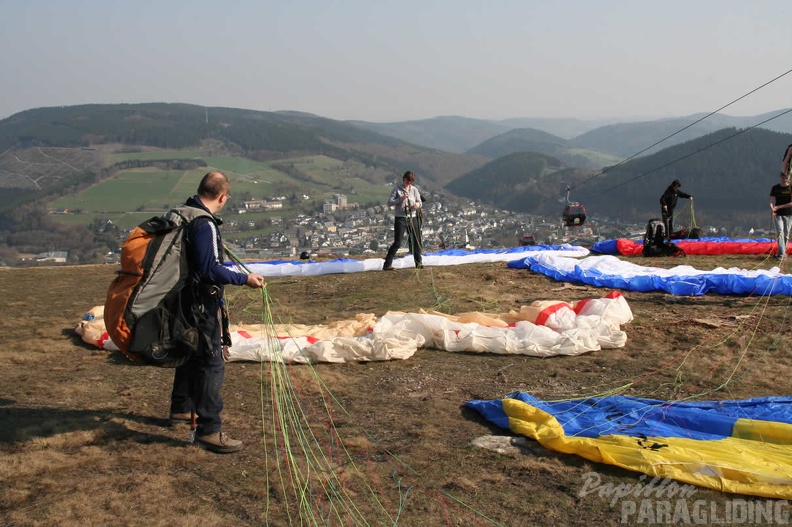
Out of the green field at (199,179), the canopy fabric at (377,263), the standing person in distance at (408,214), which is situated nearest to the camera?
the standing person in distance at (408,214)

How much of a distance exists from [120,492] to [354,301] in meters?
5.58

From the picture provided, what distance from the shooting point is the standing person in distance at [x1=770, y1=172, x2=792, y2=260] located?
9.43 meters

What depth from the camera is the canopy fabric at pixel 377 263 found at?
36.6 feet

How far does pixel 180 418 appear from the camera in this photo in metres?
4.16

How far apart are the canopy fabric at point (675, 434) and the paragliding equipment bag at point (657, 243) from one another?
782cm

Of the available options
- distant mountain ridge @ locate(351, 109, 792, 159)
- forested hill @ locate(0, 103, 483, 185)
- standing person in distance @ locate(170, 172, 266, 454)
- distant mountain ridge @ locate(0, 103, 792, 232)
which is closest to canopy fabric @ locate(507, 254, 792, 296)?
standing person in distance @ locate(170, 172, 266, 454)

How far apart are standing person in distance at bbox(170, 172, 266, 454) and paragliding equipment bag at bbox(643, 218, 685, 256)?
990cm

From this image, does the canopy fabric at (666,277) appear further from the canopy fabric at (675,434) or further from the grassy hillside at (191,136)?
the grassy hillside at (191,136)

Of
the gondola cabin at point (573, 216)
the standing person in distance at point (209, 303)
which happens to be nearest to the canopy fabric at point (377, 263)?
the gondola cabin at point (573, 216)

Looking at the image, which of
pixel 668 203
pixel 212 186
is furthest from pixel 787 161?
pixel 212 186

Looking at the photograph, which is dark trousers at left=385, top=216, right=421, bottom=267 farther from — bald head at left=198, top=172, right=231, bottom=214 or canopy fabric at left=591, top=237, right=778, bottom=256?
bald head at left=198, top=172, right=231, bottom=214

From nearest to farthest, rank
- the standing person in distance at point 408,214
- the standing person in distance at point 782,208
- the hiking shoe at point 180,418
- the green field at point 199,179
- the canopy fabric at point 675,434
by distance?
1. the canopy fabric at point 675,434
2. the hiking shoe at point 180,418
3. the standing person in distance at point 782,208
4. the standing person in distance at point 408,214
5. the green field at point 199,179

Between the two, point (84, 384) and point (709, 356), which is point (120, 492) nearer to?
point (84, 384)

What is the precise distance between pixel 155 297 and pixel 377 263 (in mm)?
8020
